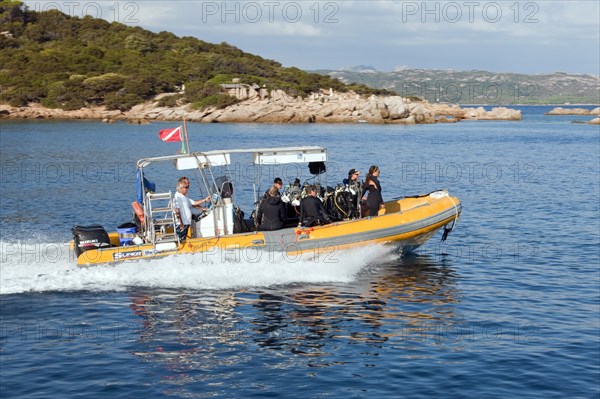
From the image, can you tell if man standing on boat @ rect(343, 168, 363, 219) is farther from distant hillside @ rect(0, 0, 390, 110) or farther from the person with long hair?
distant hillside @ rect(0, 0, 390, 110)

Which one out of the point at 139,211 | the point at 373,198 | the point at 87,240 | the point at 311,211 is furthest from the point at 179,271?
the point at 373,198


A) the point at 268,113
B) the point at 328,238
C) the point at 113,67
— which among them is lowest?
the point at 328,238

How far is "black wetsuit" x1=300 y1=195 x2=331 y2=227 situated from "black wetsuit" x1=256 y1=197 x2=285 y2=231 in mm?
546

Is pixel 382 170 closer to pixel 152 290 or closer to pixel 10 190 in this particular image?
pixel 10 190

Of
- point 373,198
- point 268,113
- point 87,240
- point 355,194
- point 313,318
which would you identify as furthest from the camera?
point 268,113

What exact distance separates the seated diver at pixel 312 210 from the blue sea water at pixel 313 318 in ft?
3.10

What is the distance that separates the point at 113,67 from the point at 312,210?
10145 centimetres

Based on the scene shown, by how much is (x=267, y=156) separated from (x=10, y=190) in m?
20.4

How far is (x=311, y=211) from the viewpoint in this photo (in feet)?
56.7

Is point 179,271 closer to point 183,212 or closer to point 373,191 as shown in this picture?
point 183,212

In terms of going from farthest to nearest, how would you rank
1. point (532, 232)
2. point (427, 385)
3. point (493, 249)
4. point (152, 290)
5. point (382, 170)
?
point (382, 170)
point (532, 232)
point (493, 249)
point (152, 290)
point (427, 385)

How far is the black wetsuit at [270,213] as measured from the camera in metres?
17.0

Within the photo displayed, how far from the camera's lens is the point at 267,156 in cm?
1697

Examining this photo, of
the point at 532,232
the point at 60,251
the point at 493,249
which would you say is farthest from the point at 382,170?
the point at 60,251
